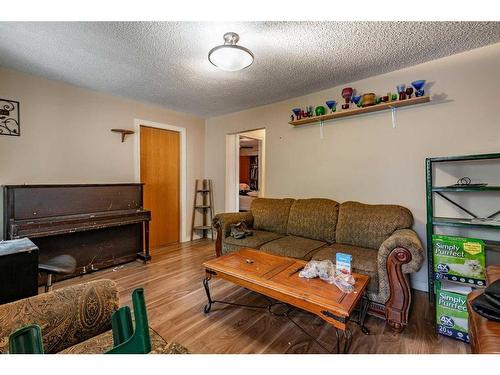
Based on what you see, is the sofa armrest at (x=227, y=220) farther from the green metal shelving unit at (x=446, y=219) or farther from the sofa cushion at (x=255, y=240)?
the green metal shelving unit at (x=446, y=219)

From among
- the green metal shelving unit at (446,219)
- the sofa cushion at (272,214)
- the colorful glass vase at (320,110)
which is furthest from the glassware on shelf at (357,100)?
the sofa cushion at (272,214)

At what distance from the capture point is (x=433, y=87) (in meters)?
2.29

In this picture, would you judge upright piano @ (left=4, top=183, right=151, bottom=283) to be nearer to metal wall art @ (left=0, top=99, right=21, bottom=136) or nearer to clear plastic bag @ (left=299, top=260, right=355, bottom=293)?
metal wall art @ (left=0, top=99, right=21, bottom=136)

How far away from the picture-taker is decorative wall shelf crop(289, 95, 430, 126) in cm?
229

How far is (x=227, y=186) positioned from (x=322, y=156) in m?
1.83

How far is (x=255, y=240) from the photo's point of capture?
2.61 metres

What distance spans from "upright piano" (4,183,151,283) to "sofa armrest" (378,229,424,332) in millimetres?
2797

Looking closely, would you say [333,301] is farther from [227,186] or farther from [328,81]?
[227,186]

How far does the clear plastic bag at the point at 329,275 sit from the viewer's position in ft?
5.00

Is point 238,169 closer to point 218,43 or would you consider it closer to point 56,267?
point 218,43

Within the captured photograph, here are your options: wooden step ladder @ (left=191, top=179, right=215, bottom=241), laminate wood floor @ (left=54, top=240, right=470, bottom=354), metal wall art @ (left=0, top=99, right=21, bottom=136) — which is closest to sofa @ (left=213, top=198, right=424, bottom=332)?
laminate wood floor @ (left=54, top=240, right=470, bottom=354)

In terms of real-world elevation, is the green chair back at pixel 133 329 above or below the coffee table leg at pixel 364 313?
above

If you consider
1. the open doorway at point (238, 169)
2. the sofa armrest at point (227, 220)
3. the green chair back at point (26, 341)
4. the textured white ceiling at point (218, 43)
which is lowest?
the sofa armrest at point (227, 220)
